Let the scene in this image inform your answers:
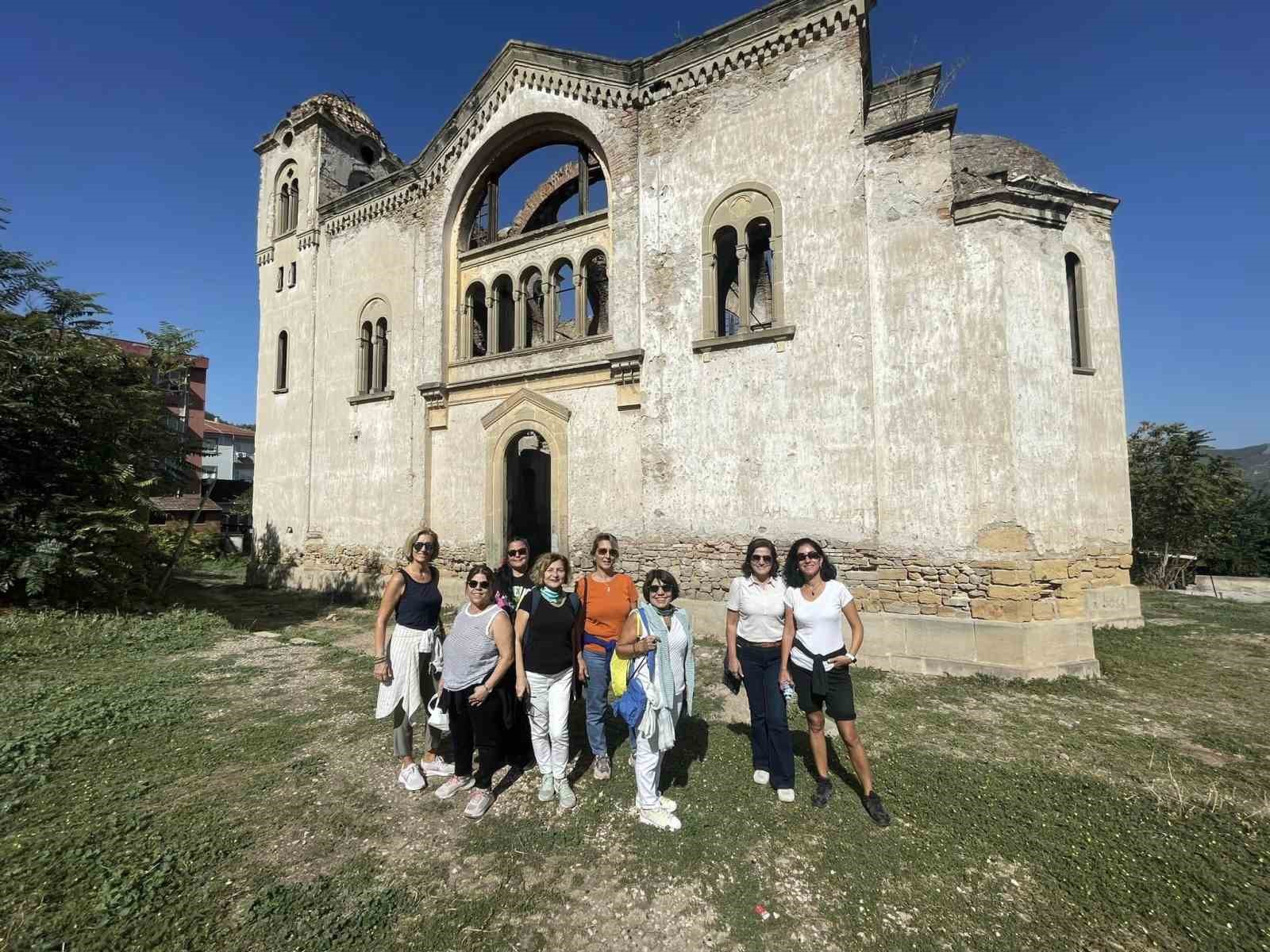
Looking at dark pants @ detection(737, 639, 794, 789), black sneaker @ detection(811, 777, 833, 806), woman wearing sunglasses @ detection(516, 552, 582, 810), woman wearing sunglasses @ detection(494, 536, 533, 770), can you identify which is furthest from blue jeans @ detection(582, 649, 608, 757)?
black sneaker @ detection(811, 777, 833, 806)

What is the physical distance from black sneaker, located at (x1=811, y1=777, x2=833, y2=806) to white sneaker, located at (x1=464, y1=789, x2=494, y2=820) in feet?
8.66

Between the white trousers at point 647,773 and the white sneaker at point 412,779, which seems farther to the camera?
→ the white sneaker at point 412,779

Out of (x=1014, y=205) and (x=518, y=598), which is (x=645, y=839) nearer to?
(x=518, y=598)

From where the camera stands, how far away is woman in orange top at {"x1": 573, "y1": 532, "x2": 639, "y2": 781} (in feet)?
15.0

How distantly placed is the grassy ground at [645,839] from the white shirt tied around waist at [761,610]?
1.37m

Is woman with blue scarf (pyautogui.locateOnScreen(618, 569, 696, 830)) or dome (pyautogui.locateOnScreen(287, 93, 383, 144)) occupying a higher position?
dome (pyautogui.locateOnScreen(287, 93, 383, 144))

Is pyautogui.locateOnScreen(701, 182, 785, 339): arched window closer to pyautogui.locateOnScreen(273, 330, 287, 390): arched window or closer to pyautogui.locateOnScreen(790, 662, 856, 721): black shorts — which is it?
pyautogui.locateOnScreen(790, 662, 856, 721): black shorts

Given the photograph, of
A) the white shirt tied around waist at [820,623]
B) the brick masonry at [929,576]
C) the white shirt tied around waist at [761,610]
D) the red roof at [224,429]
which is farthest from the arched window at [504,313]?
the red roof at [224,429]

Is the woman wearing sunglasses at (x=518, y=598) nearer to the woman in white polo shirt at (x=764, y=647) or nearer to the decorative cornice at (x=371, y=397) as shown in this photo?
the woman in white polo shirt at (x=764, y=647)

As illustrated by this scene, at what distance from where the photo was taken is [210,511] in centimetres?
3084

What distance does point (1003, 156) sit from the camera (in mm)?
10211

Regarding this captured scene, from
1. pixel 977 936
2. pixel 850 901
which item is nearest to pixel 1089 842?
pixel 977 936

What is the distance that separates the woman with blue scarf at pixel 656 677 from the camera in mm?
4059

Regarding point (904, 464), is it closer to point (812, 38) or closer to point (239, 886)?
point (812, 38)
